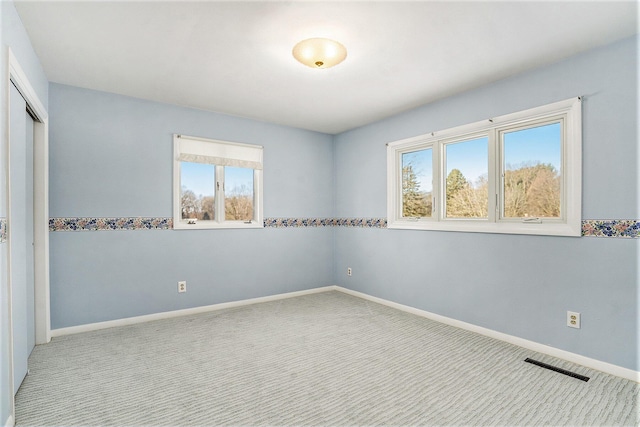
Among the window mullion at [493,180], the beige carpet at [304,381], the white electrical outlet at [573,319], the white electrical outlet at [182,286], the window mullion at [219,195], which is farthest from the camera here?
the window mullion at [219,195]

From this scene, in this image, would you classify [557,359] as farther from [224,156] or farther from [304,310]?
[224,156]

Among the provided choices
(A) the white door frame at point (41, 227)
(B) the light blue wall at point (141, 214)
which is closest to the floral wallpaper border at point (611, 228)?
(B) the light blue wall at point (141, 214)

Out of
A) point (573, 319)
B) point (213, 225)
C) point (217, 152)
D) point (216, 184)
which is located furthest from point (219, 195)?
point (573, 319)

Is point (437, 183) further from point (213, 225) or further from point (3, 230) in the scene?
point (3, 230)

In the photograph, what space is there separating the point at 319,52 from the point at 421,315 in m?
2.96

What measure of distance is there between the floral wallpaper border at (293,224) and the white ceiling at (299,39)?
4.37 ft

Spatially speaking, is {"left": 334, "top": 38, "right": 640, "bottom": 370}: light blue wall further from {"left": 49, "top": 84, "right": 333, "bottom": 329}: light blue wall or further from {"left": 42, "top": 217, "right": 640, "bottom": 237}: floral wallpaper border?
{"left": 49, "top": 84, "right": 333, "bottom": 329}: light blue wall

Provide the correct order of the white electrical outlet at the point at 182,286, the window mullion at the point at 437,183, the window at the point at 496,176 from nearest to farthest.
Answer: the window at the point at 496,176 → the window mullion at the point at 437,183 → the white electrical outlet at the point at 182,286

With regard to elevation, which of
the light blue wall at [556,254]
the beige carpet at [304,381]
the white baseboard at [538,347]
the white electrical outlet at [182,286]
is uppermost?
the light blue wall at [556,254]

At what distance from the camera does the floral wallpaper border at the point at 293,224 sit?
2344 millimetres

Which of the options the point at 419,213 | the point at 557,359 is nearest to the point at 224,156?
the point at 419,213

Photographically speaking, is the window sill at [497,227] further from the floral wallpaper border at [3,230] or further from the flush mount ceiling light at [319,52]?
the floral wallpaper border at [3,230]

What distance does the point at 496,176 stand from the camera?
317cm

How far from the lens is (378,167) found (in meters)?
4.44
